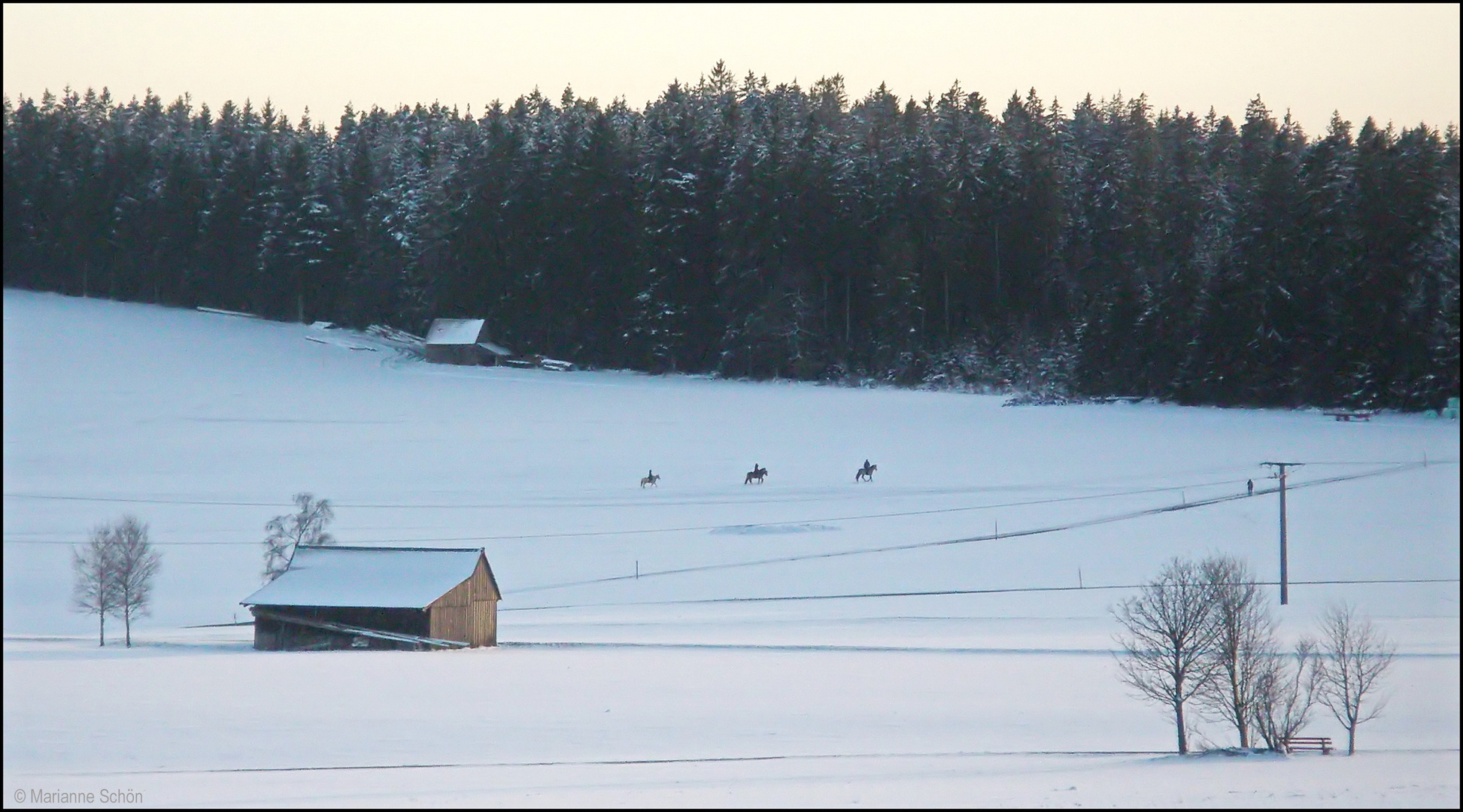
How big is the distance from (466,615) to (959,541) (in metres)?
15.1

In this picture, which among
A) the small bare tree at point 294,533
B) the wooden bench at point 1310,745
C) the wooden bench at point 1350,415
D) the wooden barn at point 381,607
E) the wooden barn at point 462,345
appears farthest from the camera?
the wooden barn at point 462,345

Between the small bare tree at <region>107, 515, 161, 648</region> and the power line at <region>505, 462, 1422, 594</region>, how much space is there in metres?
8.91

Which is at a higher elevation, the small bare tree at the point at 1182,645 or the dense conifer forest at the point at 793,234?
the dense conifer forest at the point at 793,234

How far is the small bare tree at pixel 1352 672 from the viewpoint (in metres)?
18.4

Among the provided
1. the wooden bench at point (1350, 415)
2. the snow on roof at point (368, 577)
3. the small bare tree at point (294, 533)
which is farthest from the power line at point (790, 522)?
the wooden bench at point (1350, 415)

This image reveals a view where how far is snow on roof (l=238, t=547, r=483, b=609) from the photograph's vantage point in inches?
1104

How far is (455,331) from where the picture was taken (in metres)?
68.8

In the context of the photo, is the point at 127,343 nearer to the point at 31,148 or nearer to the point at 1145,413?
the point at 31,148

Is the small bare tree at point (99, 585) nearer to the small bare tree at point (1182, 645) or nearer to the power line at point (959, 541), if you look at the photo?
the power line at point (959, 541)

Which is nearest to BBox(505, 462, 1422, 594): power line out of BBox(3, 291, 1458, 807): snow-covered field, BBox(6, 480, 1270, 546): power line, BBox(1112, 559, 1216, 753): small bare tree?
BBox(3, 291, 1458, 807): snow-covered field

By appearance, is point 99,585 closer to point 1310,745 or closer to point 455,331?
point 1310,745

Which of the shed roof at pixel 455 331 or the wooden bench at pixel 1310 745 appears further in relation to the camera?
the shed roof at pixel 455 331

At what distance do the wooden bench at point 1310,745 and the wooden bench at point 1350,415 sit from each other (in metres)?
32.7

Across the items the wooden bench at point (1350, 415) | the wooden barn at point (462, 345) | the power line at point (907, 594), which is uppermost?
the wooden barn at point (462, 345)
